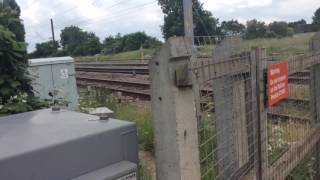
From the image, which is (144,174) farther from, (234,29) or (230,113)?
(230,113)

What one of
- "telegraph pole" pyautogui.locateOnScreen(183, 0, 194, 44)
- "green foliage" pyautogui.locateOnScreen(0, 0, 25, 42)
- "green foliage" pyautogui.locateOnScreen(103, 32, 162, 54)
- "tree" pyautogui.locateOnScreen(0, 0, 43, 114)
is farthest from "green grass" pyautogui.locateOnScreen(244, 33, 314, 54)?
"green foliage" pyautogui.locateOnScreen(103, 32, 162, 54)

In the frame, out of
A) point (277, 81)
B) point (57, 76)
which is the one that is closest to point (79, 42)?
point (57, 76)

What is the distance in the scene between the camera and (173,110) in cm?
Result: 202

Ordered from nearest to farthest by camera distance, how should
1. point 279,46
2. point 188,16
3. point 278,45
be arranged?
point 188,16 → point 279,46 → point 278,45

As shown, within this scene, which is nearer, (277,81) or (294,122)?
(277,81)

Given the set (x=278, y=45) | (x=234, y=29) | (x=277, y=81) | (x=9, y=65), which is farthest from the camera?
(x=278, y=45)

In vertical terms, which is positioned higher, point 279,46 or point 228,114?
point 279,46

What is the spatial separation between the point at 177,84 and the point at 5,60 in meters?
2.52

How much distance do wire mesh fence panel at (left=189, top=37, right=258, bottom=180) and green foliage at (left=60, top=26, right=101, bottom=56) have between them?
76.2 metres

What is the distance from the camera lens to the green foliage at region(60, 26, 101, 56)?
78625mm

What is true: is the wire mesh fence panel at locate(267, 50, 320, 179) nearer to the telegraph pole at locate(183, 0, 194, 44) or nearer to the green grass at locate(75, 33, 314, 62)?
the green grass at locate(75, 33, 314, 62)

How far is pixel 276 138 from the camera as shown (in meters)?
4.26

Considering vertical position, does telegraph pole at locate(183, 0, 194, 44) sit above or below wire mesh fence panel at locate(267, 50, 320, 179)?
above

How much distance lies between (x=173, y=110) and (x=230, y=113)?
884mm
